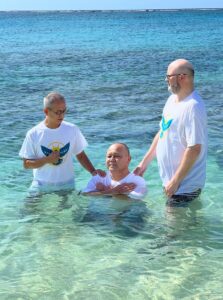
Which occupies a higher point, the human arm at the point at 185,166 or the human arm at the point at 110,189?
the human arm at the point at 185,166

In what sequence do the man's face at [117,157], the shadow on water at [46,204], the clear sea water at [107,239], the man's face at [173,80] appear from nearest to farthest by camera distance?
the clear sea water at [107,239] < the man's face at [173,80] < the man's face at [117,157] < the shadow on water at [46,204]

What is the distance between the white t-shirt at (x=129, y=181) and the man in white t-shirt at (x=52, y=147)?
14cm

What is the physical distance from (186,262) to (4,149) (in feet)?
19.8

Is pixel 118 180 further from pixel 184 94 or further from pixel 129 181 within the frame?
pixel 184 94

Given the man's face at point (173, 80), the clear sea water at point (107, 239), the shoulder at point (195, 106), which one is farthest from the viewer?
the man's face at point (173, 80)

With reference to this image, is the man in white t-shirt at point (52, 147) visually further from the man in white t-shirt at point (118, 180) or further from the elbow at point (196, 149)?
the elbow at point (196, 149)

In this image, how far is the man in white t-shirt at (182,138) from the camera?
18.0 feet

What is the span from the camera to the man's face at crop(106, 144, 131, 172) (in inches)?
247

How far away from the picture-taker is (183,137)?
18.5ft

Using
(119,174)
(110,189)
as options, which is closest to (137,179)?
(119,174)

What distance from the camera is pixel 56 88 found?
20094mm

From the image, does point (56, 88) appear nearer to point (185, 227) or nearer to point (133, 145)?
point (133, 145)

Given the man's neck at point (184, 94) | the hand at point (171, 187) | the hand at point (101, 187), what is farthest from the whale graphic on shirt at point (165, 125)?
the hand at point (101, 187)

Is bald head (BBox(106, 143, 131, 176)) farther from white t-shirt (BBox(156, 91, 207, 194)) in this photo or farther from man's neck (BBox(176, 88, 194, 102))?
man's neck (BBox(176, 88, 194, 102))
